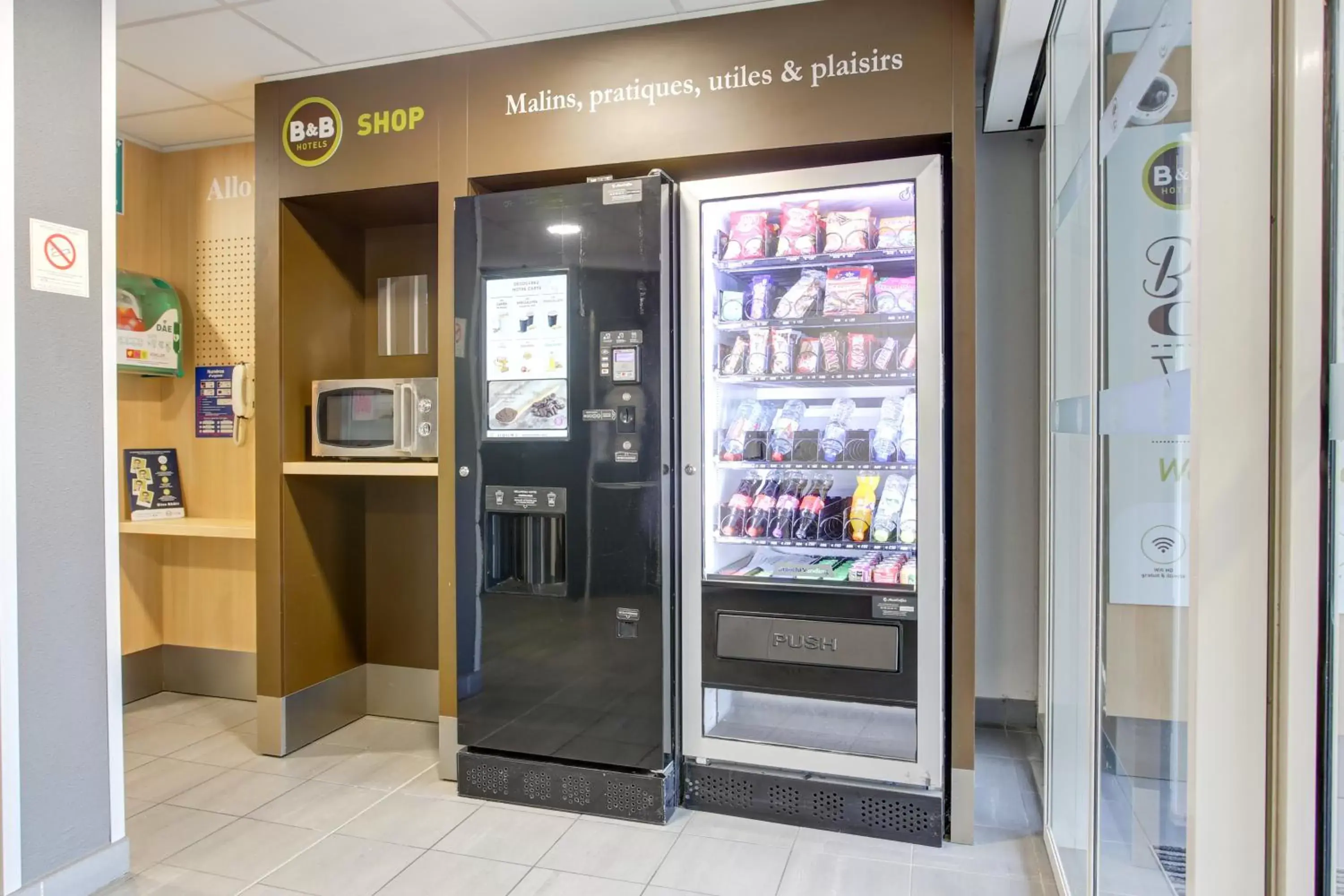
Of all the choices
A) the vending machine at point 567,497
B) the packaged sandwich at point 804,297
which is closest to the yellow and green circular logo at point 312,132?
the vending machine at point 567,497

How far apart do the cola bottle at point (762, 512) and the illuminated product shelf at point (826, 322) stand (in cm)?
59

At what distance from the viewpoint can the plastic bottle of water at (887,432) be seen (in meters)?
2.75

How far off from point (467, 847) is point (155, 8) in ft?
10.1

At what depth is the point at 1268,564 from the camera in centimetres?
105

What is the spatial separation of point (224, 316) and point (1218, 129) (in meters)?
4.27

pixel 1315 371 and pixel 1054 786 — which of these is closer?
pixel 1315 371

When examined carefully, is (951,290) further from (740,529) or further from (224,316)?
(224,316)

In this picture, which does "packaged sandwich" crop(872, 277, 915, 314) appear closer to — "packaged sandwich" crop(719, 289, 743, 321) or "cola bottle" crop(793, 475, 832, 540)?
"packaged sandwich" crop(719, 289, 743, 321)

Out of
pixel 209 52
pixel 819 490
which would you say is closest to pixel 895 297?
pixel 819 490

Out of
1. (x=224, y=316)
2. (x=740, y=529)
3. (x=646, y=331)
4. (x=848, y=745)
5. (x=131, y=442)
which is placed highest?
(x=224, y=316)

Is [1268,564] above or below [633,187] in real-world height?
below

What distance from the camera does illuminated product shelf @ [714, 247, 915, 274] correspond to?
271 centimetres

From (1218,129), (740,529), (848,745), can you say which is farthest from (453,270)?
(1218,129)

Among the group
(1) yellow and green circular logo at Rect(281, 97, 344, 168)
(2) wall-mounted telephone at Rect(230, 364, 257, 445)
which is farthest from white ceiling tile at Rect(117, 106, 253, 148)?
(2) wall-mounted telephone at Rect(230, 364, 257, 445)
